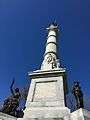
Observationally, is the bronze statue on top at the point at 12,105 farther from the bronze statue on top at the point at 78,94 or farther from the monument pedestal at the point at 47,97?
the bronze statue on top at the point at 78,94

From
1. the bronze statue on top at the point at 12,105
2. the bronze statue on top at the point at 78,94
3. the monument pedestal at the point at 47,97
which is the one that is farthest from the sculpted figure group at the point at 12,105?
the bronze statue on top at the point at 78,94

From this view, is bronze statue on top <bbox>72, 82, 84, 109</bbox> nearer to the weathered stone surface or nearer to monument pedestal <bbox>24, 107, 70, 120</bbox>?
monument pedestal <bbox>24, 107, 70, 120</bbox>

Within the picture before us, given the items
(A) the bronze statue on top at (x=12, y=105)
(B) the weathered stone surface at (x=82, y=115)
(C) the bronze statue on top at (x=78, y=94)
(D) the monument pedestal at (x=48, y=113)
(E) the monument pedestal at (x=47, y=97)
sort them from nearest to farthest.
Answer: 1. (B) the weathered stone surface at (x=82, y=115)
2. (D) the monument pedestal at (x=48, y=113)
3. (E) the monument pedestal at (x=47, y=97)
4. (C) the bronze statue on top at (x=78, y=94)
5. (A) the bronze statue on top at (x=12, y=105)

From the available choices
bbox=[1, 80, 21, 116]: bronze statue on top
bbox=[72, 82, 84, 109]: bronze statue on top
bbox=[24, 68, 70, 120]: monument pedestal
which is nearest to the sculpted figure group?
bbox=[1, 80, 21, 116]: bronze statue on top

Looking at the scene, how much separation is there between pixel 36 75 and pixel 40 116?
3.22 m

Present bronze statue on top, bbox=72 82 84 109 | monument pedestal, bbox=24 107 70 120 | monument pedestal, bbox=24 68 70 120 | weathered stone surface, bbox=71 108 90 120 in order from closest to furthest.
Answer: weathered stone surface, bbox=71 108 90 120
monument pedestal, bbox=24 107 70 120
monument pedestal, bbox=24 68 70 120
bronze statue on top, bbox=72 82 84 109

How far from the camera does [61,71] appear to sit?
12.8 m

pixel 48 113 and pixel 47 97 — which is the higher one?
pixel 47 97

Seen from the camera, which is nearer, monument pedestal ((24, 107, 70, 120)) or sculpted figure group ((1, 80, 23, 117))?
monument pedestal ((24, 107, 70, 120))

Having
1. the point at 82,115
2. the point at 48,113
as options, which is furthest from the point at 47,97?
the point at 82,115

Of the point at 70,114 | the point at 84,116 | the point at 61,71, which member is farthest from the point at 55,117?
the point at 61,71

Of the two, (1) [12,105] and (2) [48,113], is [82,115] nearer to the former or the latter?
(2) [48,113]

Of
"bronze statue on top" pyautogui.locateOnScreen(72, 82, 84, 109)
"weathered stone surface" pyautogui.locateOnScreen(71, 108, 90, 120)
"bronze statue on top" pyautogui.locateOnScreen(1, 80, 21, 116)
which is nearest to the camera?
"weathered stone surface" pyautogui.locateOnScreen(71, 108, 90, 120)

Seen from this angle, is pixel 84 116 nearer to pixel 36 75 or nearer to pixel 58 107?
pixel 58 107
